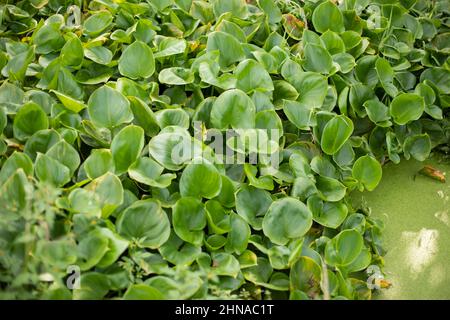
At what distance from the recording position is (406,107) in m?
1.99

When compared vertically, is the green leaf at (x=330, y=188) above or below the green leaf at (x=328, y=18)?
below

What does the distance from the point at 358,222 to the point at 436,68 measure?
85 cm

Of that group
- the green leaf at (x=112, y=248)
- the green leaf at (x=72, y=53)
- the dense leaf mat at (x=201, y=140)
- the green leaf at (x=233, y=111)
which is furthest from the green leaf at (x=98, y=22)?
the green leaf at (x=112, y=248)

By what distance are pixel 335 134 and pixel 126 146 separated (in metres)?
0.69

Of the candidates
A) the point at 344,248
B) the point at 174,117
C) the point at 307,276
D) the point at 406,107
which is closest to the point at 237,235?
the point at 307,276

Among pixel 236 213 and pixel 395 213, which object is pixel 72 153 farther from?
pixel 395 213

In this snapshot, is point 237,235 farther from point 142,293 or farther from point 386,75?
point 386,75

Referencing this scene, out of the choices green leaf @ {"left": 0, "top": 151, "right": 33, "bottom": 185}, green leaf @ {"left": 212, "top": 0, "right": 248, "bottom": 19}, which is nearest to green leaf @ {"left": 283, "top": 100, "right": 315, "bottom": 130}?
green leaf @ {"left": 212, "top": 0, "right": 248, "bottom": 19}

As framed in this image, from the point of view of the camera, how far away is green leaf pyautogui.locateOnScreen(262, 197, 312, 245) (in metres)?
1.53

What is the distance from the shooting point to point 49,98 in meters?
1.67

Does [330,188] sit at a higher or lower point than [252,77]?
lower

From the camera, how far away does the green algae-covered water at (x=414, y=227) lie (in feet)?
5.51

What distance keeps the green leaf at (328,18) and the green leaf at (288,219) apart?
2.89 ft

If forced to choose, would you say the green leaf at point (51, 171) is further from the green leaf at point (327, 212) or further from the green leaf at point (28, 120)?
the green leaf at point (327, 212)
